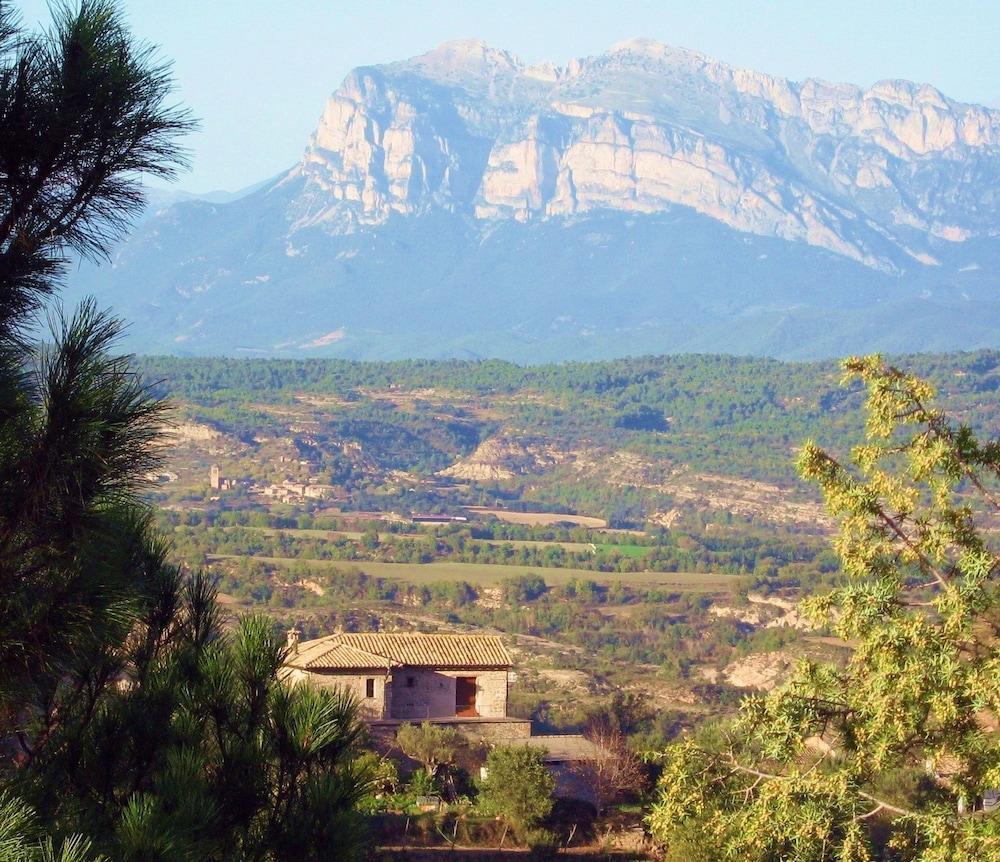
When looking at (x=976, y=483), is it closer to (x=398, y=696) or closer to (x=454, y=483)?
(x=398, y=696)

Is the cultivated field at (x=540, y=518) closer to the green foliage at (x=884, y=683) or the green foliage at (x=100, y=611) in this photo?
the green foliage at (x=884, y=683)

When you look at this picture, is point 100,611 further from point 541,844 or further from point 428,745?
point 428,745

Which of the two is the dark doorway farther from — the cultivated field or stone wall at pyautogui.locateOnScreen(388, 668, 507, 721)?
the cultivated field

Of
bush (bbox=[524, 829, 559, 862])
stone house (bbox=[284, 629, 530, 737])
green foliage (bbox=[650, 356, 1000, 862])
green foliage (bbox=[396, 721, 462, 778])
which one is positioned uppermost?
green foliage (bbox=[650, 356, 1000, 862])

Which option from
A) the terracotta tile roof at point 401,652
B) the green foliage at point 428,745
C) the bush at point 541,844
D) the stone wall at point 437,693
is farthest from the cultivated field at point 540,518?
the bush at point 541,844

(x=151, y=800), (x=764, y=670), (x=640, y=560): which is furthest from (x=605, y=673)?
(x=151, y=800)

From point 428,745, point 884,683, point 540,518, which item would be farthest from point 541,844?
point 540,518

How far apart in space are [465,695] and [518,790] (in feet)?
29.2

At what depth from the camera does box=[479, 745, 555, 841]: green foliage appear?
990 inches

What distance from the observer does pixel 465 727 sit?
32.2 metres

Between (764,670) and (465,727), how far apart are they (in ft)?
96.3

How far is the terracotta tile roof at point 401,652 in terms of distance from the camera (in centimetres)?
3278

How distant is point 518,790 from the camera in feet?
83.4

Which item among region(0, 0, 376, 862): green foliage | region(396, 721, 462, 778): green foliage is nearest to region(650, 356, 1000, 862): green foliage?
region(0, 0, 376, 862): green foliage
